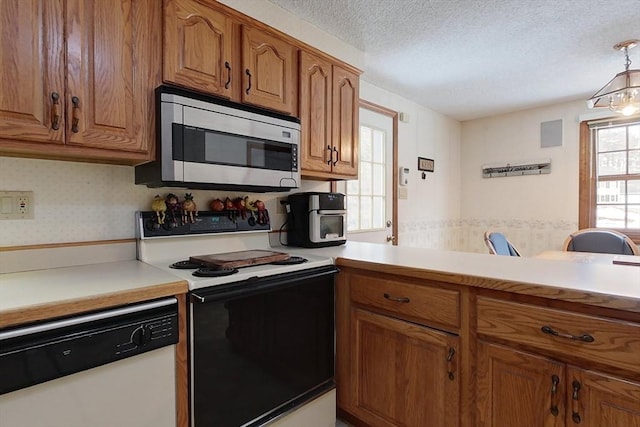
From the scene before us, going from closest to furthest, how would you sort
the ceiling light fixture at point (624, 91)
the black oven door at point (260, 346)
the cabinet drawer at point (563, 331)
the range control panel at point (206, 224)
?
the cabinet drawer at point (563, 331)
the black oven door at point (260, 346)
the range control panel at point (206, 224)
the ceiling light fixture at point (624, 91)

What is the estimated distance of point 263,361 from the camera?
4.49 ft

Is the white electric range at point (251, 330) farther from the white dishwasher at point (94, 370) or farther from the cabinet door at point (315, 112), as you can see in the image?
the cabinet door at point (315, 112)

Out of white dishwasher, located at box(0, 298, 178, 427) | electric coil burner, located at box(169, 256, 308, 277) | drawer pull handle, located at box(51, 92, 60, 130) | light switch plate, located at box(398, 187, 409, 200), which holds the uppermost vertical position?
drawer pull handle, located at box(51, 92, 60, 130)

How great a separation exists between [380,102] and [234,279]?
2446mm

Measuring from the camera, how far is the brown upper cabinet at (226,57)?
4.70 ft

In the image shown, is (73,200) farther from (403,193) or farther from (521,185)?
(521,185)

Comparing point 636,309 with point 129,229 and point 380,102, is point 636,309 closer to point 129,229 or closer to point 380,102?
point 129,229

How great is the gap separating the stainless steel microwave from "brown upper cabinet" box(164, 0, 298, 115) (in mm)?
85

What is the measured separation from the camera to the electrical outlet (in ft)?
4.12

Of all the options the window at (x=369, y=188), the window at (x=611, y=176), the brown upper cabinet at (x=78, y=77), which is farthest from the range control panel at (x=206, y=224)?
the window at (x=611, y=176)

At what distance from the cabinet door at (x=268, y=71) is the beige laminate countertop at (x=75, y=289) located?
3.14 feet

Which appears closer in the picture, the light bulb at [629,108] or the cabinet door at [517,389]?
the cabinet door at [517,389]

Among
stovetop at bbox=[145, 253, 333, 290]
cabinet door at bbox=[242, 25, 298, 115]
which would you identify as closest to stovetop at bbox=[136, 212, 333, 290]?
stovetop at bbox=[145, 253, 333, 290]

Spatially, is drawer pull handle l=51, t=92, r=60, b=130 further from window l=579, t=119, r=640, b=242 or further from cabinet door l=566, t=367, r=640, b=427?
window l=579, t=119, r=640, b=242
